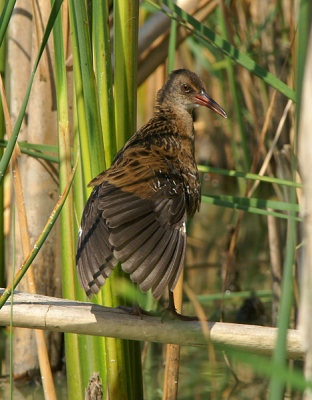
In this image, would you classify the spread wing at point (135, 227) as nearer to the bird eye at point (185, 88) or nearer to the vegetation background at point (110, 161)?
the vegetation background at point (110, 161)

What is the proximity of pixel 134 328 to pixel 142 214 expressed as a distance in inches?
15.3

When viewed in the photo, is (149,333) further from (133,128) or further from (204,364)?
(204,364)

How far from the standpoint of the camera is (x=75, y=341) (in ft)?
6.23

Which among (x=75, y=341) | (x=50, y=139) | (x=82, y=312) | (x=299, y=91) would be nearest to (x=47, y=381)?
(x=75, y=341)

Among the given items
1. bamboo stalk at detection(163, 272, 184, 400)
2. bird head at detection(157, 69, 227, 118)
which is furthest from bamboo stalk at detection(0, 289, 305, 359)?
bird head at detection(157, 69, 227, 118)

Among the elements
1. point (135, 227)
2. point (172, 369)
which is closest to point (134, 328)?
point (135, 227)

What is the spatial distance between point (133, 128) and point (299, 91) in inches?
46.7

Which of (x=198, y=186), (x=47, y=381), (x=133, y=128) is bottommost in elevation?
(x=47, y=381)

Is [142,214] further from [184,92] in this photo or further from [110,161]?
[184,92]

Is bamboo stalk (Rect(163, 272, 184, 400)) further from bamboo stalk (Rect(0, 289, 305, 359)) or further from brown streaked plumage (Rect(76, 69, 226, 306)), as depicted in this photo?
bamboo stalk (Rect(0, 289, 305, 359))

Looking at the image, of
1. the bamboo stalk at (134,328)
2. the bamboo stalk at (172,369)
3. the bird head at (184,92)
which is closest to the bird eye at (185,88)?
the bird head at (184,92)

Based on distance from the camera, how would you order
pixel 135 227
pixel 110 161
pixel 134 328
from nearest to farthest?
pixel 134 328, pixel 135 227, pixel 110 161

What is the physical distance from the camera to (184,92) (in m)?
2.56

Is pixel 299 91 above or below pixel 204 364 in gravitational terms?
above
